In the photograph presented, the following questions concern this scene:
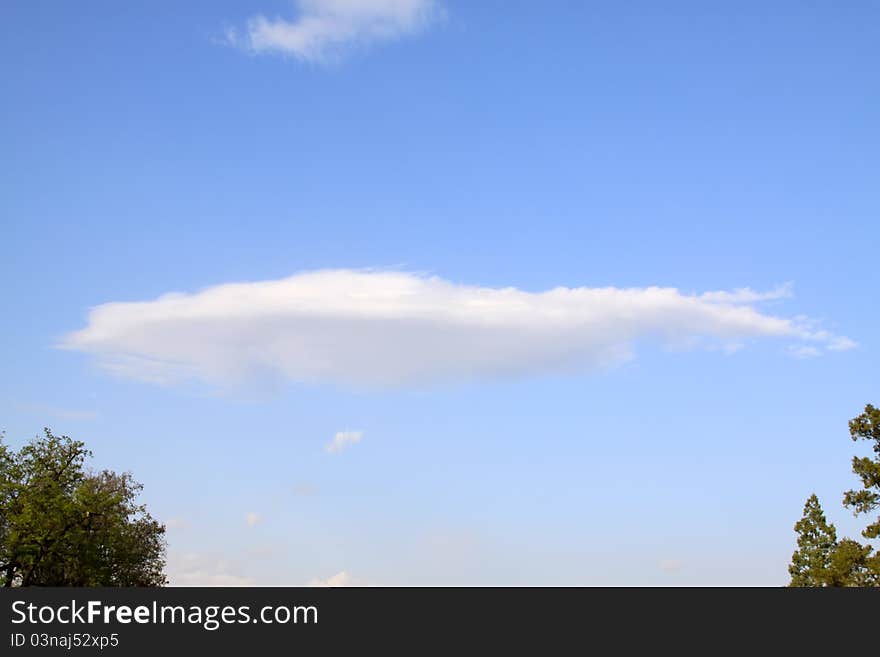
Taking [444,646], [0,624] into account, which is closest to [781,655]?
[444,646]

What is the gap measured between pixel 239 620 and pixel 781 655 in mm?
21880

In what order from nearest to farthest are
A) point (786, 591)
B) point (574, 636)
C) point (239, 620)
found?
point (239, 620) → point (574, 636) → point (786, 591)

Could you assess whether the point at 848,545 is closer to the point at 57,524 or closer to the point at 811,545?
the point at 811,545

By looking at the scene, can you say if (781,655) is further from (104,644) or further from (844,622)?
(104,644)

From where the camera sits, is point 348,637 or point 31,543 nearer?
point 348,637

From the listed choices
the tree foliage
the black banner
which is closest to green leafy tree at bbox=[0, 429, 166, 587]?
the black banner

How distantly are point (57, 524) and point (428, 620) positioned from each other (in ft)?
161

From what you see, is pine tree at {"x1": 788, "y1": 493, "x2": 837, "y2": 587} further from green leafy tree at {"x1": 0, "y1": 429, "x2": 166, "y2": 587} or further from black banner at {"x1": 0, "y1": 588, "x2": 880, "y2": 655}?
green leafy tree at {"x1": 0, "y1": 429, "x2": 166, "y2": 587}

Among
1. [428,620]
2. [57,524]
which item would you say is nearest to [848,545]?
[428,620]

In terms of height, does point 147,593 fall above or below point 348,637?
above

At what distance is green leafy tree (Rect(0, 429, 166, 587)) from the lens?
2800 inches

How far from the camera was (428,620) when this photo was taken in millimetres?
34844

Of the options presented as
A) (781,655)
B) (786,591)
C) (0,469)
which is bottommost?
(781,655)

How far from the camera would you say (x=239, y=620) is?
107 feet
